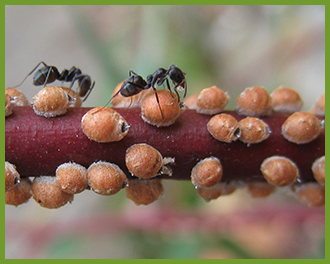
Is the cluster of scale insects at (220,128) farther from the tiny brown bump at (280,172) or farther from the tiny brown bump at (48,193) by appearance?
the tiny brown bump at (48,193)

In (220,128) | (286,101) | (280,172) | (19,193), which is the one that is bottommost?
(280,172)

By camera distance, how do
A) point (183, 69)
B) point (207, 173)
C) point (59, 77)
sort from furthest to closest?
point (183, 69)
point (59, 77)
point (207, 173)

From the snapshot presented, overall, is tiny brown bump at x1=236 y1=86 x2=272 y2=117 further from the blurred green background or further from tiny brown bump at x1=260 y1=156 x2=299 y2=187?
the blurred green background

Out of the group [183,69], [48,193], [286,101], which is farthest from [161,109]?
[183,69]

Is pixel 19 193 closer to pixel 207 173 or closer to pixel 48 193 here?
pixel 48 193

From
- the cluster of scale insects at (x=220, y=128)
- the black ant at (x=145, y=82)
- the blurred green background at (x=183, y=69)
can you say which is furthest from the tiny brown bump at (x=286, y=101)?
the blurred green background at (x=183, y=69)

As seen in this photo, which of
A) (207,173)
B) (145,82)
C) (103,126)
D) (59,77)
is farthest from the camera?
(59,77)
